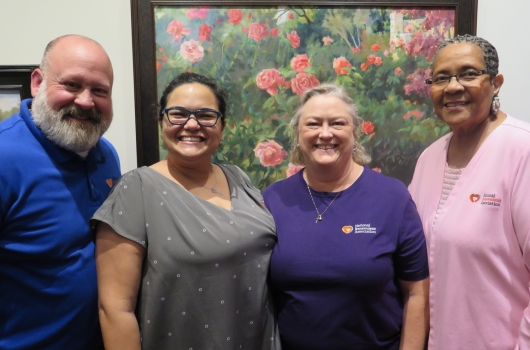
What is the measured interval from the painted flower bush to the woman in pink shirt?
0.63 meters

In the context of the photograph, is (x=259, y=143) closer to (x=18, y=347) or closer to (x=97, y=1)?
(x=97, y=1)

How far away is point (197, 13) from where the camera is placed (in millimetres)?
1872

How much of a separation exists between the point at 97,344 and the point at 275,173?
3.56 ft

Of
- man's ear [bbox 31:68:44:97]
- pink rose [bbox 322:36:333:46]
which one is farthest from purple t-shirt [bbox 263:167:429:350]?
man's ear [bbox 31:68:44:97]

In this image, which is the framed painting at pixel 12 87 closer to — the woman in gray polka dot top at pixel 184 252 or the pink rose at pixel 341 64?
the woman in gray polka dot top at pixel 184 252

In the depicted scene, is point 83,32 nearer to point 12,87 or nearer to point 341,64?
point 12,87

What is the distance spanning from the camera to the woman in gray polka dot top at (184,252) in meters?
1.17

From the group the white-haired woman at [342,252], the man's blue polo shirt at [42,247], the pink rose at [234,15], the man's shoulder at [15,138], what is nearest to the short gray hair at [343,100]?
the white-haired woman at [342,252]

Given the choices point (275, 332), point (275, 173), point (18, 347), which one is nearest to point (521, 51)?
point (275, 173)

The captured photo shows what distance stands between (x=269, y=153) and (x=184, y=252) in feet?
2.94

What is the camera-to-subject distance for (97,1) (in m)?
1.85

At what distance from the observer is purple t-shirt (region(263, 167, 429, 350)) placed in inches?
51.6

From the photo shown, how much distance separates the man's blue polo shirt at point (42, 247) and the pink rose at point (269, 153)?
0.92 meters

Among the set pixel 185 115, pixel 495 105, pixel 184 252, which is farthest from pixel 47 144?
pixel 495 105
